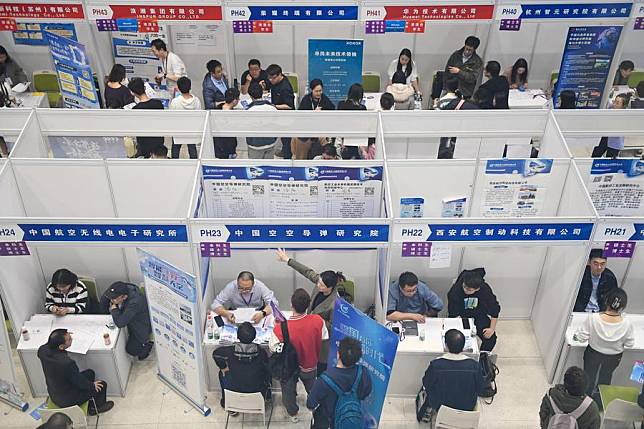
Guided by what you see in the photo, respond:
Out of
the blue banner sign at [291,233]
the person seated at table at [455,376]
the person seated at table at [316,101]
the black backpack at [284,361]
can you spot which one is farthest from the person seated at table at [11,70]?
the person seated at table at [455,376]

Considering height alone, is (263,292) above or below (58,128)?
below

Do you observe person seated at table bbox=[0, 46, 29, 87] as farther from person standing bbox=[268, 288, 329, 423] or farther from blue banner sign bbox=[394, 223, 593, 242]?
blue banner sign bbox=[394, 223, 593, 242]

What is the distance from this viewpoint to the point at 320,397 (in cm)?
513

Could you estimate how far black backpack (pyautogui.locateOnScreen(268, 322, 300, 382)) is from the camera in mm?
5574

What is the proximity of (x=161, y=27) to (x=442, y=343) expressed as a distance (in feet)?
20.6

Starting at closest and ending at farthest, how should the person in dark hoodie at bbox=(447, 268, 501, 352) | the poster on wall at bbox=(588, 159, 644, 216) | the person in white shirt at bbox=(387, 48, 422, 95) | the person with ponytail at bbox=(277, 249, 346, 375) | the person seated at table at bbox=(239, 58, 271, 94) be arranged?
the person with ponytail at bbox=(277, 249, 346, 375) → the person in dark hoodie at bbox=(447, 268, 501, 352) → the poster on wall at bbox=(588, 159, 644, 216) → the person seated at table at bbox=(239, 58, 271, 94) → the person in white shirt at bbox=(387, 48, 422, 95)

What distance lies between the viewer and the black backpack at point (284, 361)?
219 inches

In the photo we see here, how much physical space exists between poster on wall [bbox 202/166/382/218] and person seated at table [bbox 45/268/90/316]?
1384 mm

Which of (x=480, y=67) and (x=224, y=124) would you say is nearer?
(x=224, y=124)

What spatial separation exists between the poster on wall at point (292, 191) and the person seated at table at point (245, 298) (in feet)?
2.06

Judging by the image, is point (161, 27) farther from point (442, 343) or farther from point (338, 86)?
point (442, 343)

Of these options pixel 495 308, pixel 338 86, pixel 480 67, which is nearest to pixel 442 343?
pixel 495 308

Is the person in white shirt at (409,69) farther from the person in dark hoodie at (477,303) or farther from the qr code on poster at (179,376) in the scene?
the qr code on poster at (179,376)

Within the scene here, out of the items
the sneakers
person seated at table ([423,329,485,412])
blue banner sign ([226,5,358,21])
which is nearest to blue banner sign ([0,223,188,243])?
the sneakers
